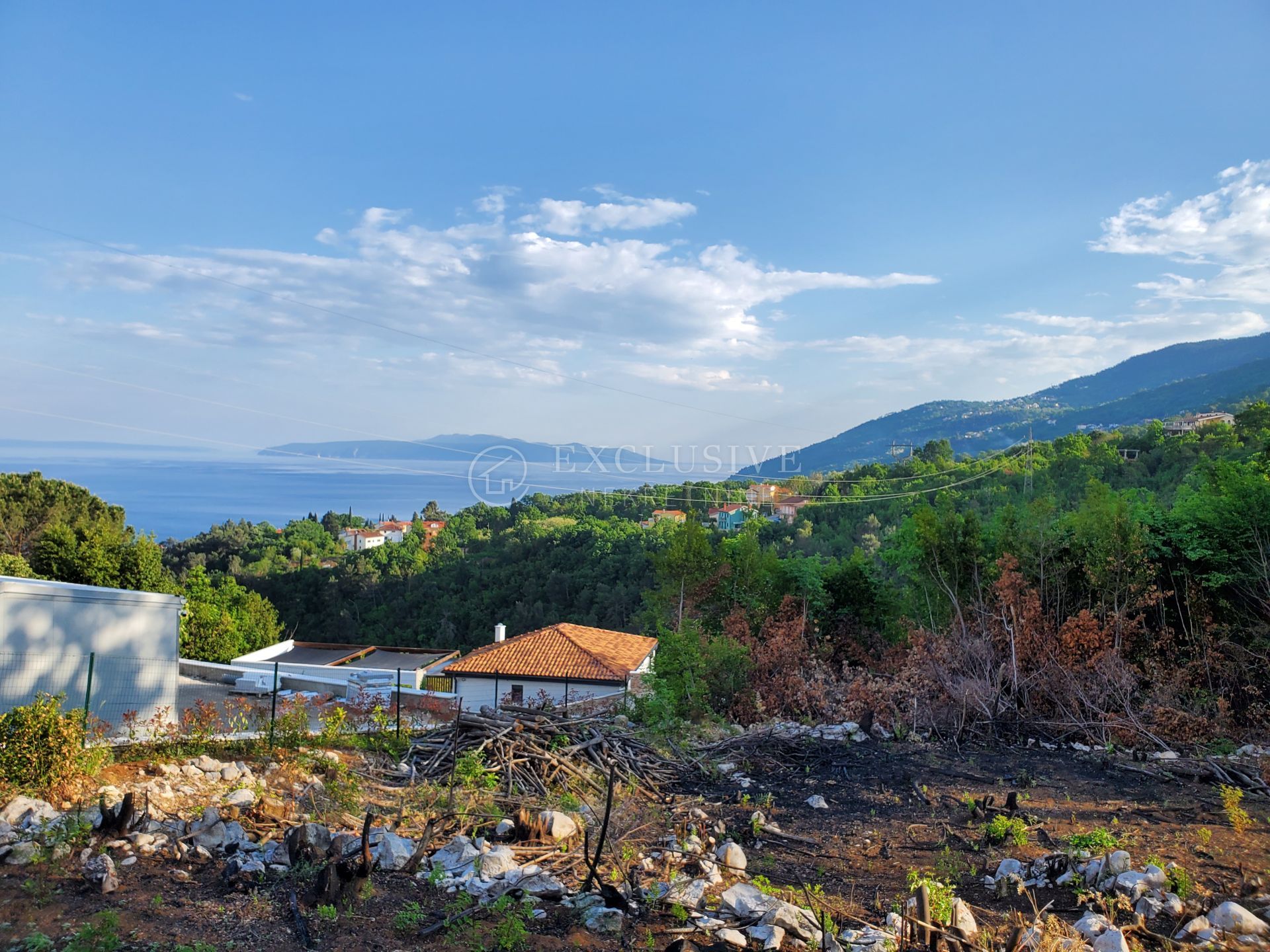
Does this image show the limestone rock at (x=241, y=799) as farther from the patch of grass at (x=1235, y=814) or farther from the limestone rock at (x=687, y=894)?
the patch of grass at (x=1235, y=814)

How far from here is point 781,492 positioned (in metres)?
40.0

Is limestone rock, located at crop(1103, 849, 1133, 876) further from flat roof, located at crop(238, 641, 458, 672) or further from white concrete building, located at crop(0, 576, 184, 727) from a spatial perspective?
flat roof, located at crop(238, 641, 458, 672)

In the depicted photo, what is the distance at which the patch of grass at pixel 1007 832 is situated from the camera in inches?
200

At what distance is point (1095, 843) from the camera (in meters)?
4.77

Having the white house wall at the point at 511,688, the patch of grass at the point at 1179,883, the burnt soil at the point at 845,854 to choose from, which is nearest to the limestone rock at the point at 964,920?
the burnt soil at the point at 845,854

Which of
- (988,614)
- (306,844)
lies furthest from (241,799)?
(988,614)

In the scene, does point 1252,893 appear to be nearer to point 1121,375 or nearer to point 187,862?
point 187,862

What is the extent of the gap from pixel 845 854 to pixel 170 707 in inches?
326

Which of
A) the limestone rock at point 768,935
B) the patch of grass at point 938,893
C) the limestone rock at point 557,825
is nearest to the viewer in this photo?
the limestone rock at point 768,935

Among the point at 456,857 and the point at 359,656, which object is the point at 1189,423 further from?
the point at 456,857

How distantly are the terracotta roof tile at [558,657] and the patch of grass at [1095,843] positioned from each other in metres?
12.8

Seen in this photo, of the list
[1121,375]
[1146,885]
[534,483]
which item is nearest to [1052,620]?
[1146,885]

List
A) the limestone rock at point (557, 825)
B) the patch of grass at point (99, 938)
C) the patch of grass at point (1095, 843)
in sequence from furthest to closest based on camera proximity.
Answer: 1. the limestone rock at point (557, 825)
2. the patch of grass at point (1095, 843)
3. the patch of grass at point (99, 938)

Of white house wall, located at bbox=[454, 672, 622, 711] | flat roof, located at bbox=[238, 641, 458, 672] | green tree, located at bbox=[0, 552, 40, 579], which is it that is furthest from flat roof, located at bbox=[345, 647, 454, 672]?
green tree, located at bbox=[0, 552, 40, 579]
